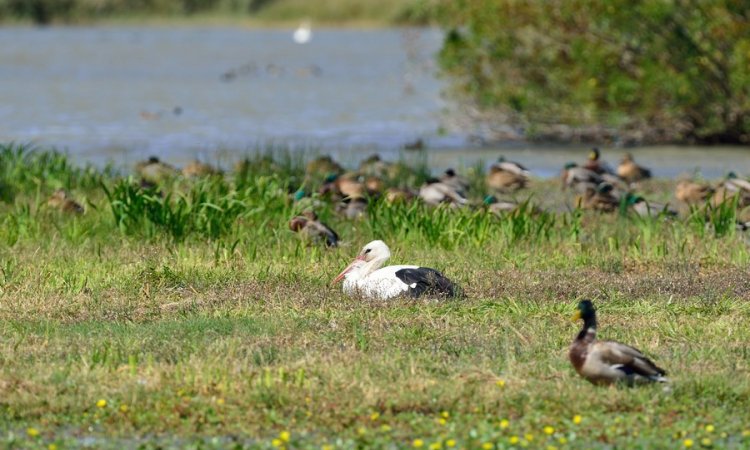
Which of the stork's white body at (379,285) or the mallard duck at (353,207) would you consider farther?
the mallard duck at (353,207)

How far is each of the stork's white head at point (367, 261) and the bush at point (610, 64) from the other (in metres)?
11.1

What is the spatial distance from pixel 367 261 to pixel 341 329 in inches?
53.9

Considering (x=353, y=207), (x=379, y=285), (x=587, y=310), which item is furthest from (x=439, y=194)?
(x=587, y=310)

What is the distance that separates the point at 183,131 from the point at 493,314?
1957 centimetres

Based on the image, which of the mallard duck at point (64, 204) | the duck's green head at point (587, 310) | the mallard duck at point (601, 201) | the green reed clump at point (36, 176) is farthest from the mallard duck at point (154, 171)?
the duck's green head at point (587, 310)

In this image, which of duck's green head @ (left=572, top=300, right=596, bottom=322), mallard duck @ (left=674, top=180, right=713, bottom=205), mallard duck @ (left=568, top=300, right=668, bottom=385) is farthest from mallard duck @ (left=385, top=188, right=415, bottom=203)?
mallard duck @ (left=568, top=300, right=668, bottom=385)

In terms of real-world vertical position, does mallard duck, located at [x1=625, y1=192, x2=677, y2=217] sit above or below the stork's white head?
below

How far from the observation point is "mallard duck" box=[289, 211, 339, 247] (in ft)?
38.3

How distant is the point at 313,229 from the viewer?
11.7m

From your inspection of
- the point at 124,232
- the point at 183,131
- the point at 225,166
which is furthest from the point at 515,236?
the point at 183,131

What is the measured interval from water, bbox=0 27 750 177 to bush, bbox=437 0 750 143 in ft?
1.93

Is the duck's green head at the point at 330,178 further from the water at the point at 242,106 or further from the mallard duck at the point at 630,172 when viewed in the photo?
the mallard duck at the point at 630,172

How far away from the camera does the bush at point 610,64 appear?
20.5 m

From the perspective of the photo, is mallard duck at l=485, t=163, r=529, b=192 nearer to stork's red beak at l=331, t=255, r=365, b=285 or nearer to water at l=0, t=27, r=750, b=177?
water at l=0, t=27, r=750, b=177
